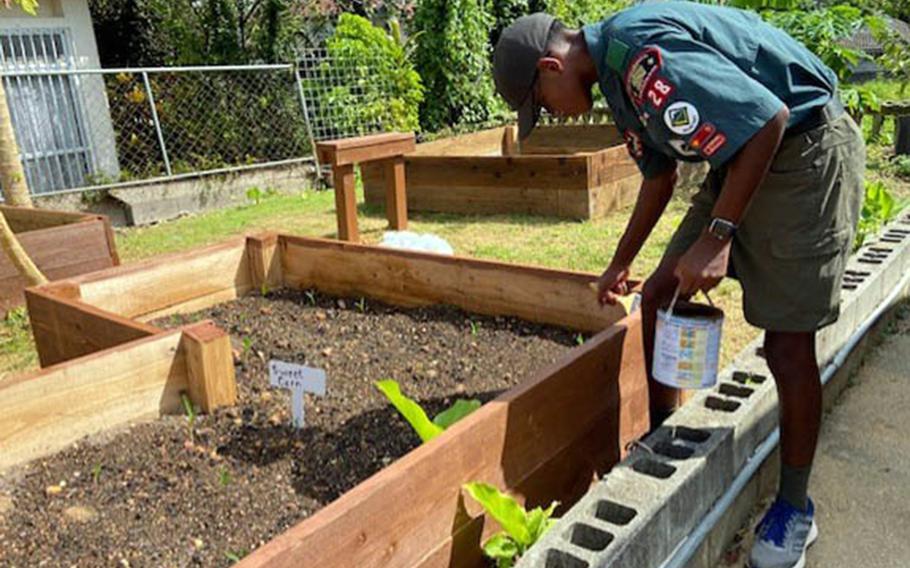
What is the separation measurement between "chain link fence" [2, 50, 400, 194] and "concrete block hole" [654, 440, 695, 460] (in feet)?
23.8

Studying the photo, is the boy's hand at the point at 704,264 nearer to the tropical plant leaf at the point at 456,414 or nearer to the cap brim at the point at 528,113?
the cap brim at the point at 528,113

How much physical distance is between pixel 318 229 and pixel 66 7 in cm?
483

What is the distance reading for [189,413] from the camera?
2.46 metres

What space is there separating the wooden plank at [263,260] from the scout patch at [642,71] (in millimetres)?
2423

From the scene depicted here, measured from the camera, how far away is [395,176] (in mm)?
5992

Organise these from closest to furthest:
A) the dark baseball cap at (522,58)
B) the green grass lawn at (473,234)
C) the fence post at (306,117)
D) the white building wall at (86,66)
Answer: the dark baseball cap at (522,58) < the green grass lawn at (473,234) < the white building wall at (86,66) < the fence post at (306,117)

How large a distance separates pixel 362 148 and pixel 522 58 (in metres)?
3.75

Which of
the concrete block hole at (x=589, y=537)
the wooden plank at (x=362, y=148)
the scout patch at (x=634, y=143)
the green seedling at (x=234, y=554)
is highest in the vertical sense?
the scout patch at (x=634, y=143)

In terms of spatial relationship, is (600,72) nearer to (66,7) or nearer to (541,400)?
(541,400)

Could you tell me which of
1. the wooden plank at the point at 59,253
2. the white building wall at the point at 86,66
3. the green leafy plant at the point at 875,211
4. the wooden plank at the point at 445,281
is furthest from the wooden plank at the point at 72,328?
the white building wall at the point at 86,66

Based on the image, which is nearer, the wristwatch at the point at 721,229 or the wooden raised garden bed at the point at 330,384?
the wooden raised garden bed at the point at 330,384

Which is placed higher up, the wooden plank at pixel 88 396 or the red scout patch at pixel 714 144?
the red scout patch at pixel 714 144

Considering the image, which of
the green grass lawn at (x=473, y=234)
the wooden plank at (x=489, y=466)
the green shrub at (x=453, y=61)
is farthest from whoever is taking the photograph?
the green shrub at (x=453, y=61)

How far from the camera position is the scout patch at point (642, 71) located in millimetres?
1627
